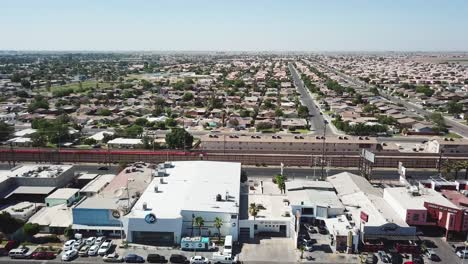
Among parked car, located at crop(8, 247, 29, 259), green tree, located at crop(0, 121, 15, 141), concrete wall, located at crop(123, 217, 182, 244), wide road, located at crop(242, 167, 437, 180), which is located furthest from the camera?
green tree, located at crop(0, 121, 15, 141)

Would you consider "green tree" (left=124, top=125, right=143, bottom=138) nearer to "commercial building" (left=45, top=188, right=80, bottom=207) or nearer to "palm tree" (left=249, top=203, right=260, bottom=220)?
"commercial building" (left=45, top=188, right=80, bottom=207)

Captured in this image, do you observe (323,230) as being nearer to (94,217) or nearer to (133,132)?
(94,217)

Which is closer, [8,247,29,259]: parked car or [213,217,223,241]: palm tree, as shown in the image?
[8,247,29,259]: parked car

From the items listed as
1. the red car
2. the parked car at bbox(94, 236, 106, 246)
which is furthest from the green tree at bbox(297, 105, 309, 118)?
the red car

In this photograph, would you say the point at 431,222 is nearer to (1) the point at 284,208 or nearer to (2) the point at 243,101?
(1) the point at 284,208

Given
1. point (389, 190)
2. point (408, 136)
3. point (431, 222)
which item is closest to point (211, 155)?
point (389, 190)

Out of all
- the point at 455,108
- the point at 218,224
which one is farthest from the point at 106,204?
the point at 455,108
